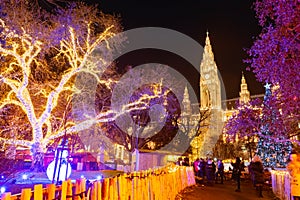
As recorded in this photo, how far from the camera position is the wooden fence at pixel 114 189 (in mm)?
3196

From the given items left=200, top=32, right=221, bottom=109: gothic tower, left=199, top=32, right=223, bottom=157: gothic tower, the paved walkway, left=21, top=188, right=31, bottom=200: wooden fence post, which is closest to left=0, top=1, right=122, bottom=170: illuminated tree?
the paved walkway

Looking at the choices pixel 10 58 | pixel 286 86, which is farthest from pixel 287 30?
pixel 10 58

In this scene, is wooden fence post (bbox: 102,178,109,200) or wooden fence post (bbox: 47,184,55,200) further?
wooden fence post (bbox: 102,178,109,200)

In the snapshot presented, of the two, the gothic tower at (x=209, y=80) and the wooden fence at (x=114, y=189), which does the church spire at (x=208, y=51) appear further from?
the wooden fence at (x=114, y=189)

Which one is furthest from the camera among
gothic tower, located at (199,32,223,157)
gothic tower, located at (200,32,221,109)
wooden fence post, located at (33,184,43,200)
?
gothic tower, located at (200,32,221,109)

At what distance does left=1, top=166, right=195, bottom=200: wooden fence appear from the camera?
126 inches

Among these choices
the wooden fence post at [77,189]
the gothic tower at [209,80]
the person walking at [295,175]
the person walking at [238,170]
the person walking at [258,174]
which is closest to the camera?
the wooden fence post at [77,189]

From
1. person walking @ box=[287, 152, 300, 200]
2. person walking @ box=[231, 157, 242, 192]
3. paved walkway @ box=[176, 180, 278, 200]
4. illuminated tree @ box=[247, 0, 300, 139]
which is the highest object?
illuminated tree @ box=[247, 0, 300, 139]

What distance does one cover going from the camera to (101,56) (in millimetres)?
14961

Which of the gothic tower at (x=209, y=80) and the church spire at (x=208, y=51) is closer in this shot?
the gothic tower at (x=209, y=80)

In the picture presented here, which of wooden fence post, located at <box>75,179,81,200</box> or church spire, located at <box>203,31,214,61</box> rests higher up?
church spire, located at <box>203,31,214,61</box>

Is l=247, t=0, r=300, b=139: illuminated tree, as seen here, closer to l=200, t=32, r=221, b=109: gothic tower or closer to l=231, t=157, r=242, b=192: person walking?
l=231, t=157, r=242, b=192: person walking

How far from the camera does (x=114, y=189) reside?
4.78 m

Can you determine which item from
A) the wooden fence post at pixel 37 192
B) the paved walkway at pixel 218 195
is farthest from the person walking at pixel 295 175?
the wooden fence post at pixel 37 192
